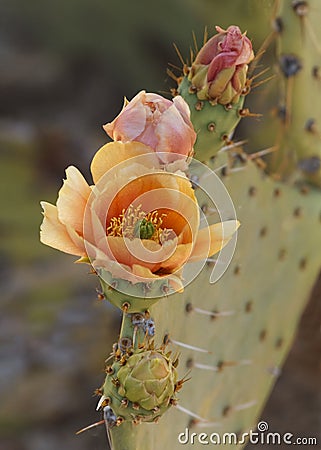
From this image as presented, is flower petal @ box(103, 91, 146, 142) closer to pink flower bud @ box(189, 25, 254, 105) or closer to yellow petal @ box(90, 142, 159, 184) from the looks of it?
yellow petal @ box(90, 142, 159, 184)

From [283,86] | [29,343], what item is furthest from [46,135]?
[283,86]

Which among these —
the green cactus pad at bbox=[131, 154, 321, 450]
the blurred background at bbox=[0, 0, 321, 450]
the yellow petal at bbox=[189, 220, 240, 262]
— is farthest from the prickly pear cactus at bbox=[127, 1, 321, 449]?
the blurred background at bbox=[0, 0, 321, 450]

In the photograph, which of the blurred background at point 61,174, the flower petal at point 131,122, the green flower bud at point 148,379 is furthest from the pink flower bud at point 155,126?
the blurred background at point 61,174

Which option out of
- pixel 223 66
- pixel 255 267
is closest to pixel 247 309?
pixel 255 267

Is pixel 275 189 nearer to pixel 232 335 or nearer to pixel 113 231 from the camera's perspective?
pixel 232 335

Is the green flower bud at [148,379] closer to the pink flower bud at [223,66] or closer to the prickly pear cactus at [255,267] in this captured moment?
the prickly pear cactus at [255,267]

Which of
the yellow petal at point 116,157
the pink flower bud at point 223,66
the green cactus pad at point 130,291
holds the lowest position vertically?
the green cactus pad at point 130,291

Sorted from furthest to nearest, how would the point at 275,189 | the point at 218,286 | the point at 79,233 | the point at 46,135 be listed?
the point at 46,135
the point at 275,189
the point at 218,286
the point at 79,233
